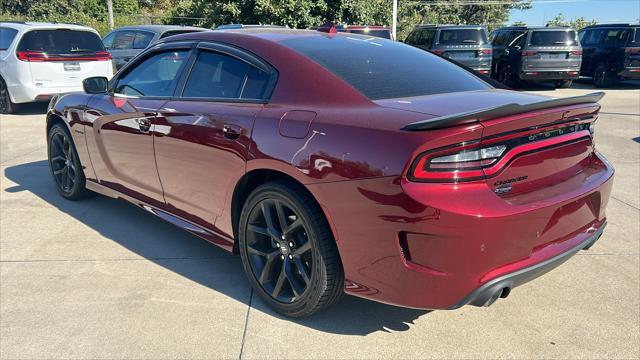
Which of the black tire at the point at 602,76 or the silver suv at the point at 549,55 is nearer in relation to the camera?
the silver suv at the point at 549,55

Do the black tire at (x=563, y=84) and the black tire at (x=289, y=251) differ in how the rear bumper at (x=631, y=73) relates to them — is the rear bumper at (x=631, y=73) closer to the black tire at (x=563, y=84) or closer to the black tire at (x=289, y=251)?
the black tire at (x=563, y=84)

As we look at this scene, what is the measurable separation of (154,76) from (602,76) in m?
15.3

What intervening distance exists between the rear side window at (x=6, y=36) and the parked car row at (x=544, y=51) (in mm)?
9156

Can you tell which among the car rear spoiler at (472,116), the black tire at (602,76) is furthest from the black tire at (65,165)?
the black tire at (602,76)

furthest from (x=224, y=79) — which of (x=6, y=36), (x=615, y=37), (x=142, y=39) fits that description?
(x=615, y=37)

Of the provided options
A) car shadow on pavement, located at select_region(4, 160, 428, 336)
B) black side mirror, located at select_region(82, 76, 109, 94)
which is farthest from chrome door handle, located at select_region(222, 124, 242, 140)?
black side mirror, located at select_region(82, 76, 109, 94)

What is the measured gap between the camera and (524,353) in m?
2.67

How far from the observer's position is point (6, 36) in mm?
10008

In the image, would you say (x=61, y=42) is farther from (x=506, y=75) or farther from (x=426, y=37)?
(x=506, y=75)

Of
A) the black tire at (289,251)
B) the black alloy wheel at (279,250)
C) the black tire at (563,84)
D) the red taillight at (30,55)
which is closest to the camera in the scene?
the black tire at (289,251)

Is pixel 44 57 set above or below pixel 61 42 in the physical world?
below

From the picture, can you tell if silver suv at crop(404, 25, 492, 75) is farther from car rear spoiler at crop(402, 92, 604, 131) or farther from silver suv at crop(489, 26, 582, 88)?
car rear spoiler at crop(402, 92, 604, 131)

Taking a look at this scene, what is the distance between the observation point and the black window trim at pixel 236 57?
3.01 meters

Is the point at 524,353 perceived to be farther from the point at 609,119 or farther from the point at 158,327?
the point at 609,119
